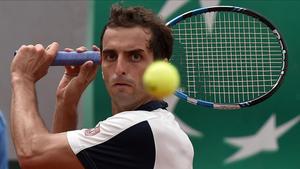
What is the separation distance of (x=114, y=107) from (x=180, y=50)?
1212 mm

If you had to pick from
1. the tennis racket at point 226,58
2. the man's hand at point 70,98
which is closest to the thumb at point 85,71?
the man's hand at point 70,98

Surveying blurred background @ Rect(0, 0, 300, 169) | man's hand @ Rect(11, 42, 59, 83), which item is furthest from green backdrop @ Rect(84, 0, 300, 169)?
man's hand @ Rect(11, 42, 59, 83)

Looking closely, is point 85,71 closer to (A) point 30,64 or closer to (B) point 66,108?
(B) point 66,108

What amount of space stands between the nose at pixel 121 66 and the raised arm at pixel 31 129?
0.28m

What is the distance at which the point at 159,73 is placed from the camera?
6.91ft

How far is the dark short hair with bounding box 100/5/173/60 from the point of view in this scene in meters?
2.38

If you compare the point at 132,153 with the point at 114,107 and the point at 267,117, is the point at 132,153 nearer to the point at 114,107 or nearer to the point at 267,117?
the point at 114,107

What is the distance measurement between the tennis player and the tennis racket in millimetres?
1107

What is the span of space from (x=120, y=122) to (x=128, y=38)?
11.7 inches

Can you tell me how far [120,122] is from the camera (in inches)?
89.4

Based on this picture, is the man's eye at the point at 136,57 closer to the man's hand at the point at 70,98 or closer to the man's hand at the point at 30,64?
the man's hand at the point at 30,64

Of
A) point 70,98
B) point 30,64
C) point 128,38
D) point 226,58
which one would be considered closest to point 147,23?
point 128,38

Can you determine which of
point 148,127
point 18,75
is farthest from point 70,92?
point 148,127

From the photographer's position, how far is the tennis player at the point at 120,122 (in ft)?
7.34
